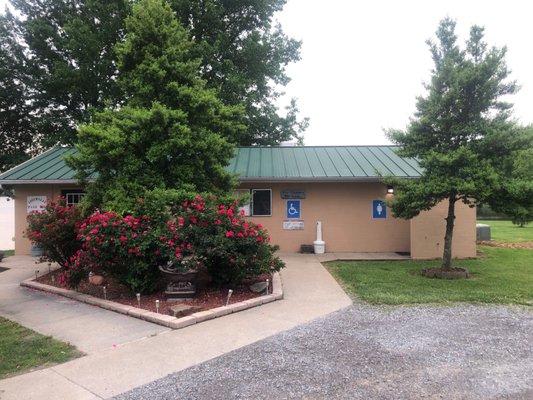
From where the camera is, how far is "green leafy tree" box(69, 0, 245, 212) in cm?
894

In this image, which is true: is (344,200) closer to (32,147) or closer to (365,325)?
(365,325)

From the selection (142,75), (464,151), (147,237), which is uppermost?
(142,75)

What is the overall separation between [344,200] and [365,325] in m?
8.52

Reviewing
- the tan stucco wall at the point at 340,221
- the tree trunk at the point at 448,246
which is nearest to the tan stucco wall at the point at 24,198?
the tan stucco wall at the point at 340,221

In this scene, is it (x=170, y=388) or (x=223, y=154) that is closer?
(x=170, y=388)

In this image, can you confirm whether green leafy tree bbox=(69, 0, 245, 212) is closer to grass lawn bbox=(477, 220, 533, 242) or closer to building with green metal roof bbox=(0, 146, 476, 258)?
building with green metal roof bbox=(0, 146, 476, 258)

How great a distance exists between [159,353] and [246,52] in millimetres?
16019

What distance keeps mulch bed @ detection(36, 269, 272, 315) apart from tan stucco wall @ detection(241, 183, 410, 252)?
5.39 meters

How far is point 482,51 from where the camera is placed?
9539mm

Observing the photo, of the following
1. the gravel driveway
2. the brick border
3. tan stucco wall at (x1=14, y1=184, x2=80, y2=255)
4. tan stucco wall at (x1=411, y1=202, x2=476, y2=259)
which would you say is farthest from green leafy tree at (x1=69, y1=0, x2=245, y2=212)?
tan stucco wall at (x1=411, y1=202, x2=476, y2=259)

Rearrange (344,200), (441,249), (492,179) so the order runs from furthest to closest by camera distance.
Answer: (344,200) < (441,249) < (492,179)

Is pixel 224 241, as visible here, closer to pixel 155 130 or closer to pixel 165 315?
pixel 165 315

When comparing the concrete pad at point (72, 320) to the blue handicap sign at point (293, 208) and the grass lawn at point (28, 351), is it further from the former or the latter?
the blue handicap sign at point (293, 208)

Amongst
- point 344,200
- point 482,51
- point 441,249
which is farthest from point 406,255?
point 482,51
